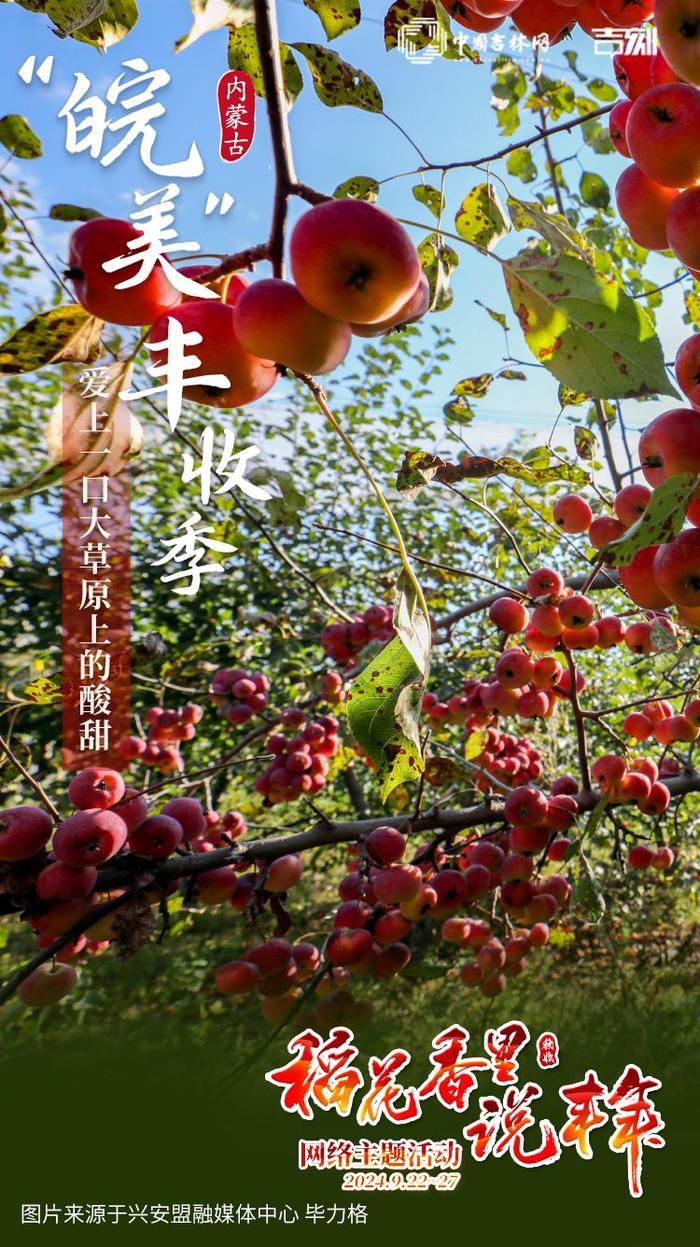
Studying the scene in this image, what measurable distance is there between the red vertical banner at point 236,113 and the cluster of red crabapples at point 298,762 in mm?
1485

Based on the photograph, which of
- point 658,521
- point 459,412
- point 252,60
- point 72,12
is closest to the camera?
point 658,521

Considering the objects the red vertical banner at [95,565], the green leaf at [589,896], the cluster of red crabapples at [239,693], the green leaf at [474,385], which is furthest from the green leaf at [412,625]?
the cluster of red crabapples at [239,693]

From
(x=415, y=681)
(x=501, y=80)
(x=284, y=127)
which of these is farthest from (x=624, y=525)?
(x=501, y=80)

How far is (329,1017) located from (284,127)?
1535 millimetres

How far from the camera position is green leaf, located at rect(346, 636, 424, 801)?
1.79 feet

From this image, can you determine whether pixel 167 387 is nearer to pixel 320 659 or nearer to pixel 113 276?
pixel 113 276

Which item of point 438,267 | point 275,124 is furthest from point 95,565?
point 275,124

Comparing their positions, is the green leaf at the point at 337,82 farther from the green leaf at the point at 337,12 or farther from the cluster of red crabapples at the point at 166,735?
the cluster of red crabapples at the point at 166,735

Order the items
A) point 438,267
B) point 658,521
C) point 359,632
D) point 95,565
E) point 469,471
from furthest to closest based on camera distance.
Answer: point 359,632 → point 95,565 → point 469,471 → point 438,267 → point 658,521

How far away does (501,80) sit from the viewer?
5.63 ft

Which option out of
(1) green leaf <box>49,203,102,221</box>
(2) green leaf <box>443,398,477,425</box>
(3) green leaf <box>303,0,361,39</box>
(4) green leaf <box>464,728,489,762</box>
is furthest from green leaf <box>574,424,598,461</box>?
(1) green leaf <box>49,203,102,221</box>

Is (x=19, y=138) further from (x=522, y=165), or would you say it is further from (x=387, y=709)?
(x=522, y=165)

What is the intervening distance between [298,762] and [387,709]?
1.59m

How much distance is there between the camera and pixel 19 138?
753 millimetres
